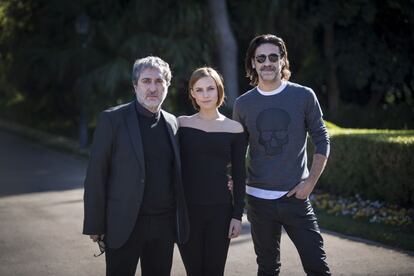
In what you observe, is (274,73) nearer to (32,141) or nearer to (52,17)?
(52,17)

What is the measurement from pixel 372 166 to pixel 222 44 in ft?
28.4

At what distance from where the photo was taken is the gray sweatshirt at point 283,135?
385 cm

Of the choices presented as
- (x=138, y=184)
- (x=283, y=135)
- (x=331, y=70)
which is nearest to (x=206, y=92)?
(x=283, y=135)

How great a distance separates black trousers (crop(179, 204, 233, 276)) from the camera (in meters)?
3.74

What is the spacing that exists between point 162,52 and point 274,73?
39.1 ft

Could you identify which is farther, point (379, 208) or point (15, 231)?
point (379, 208)

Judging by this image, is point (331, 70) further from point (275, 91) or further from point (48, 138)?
point (275, 91)

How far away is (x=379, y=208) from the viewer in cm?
792

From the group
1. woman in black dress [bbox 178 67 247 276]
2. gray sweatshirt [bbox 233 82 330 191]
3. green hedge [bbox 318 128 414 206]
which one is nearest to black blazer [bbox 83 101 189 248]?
woman in black dress [bbox 178 67 247 276]

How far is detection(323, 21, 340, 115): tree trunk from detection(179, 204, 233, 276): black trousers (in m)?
13.1

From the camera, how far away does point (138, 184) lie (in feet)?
11.4

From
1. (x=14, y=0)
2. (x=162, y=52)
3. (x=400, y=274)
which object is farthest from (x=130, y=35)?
(x=400, y=274)

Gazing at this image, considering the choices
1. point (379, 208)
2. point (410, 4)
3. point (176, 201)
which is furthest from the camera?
point (410, 4)

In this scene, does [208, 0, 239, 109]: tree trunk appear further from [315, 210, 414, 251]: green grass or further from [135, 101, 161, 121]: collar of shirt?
[135, 101, 161, 121]: collar of shirt
